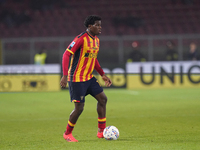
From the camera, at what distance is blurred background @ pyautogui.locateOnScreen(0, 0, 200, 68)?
22219 millimetres

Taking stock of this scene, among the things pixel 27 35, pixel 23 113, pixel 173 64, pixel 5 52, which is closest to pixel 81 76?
pixel 23 113

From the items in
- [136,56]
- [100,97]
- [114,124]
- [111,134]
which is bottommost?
[114,124]

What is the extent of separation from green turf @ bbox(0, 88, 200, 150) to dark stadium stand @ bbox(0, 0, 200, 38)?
13189 mm

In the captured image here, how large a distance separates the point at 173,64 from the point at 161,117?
9.09 metres

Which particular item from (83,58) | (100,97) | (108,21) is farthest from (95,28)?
(108,21)

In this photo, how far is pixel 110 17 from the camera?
26.6 meters

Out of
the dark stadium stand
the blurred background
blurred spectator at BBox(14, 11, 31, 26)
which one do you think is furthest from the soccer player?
blurred spectator at BBox(14, 11, 31, 26)

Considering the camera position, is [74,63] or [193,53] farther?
[193,53]

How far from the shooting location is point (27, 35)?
24.9m

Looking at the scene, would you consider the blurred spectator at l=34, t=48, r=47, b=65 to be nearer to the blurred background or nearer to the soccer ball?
the blurred background

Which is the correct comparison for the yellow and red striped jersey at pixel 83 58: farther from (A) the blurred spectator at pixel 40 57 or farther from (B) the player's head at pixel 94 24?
(A) the blurred spectator at pixel 40 57

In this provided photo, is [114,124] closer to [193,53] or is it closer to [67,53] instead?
[67,53]

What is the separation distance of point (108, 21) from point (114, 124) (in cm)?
1920

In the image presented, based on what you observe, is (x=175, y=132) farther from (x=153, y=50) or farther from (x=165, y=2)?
(x=165, y=2)
